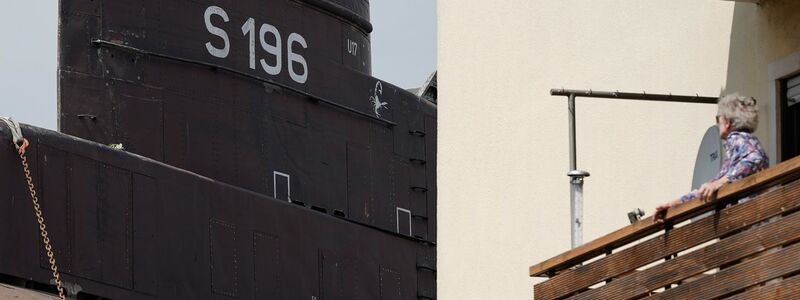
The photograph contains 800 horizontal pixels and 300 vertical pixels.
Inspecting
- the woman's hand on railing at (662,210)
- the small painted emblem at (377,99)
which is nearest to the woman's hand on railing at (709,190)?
the woman's hand on railing at (662,210)

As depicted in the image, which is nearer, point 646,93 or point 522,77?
point 646,93

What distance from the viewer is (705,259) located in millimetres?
8062

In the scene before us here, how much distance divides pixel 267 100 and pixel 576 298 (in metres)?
12.8

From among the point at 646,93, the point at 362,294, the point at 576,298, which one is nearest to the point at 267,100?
the point at 362,294

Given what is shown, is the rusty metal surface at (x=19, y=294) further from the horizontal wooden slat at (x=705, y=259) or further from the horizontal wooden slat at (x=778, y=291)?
the horizontal wooden slat at (x=778, y=291)

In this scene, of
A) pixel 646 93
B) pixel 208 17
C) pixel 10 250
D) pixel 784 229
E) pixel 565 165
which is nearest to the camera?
pixel 784 229

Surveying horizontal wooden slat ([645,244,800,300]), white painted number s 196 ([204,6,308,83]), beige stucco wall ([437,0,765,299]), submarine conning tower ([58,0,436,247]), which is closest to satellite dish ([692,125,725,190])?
beige stucco wall ([437,0,765,299])

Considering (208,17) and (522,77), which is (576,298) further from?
(208,17)

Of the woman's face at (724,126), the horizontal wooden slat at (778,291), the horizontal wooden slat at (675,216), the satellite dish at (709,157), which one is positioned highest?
the satellite dish at (709,157)

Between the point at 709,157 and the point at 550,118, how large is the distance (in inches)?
72.2

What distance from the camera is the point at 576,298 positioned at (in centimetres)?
915

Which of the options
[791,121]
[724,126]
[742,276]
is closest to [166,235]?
[791,121]

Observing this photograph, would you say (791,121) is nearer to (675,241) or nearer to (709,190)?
(675,241)

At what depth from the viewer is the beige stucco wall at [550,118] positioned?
10.6 metres
